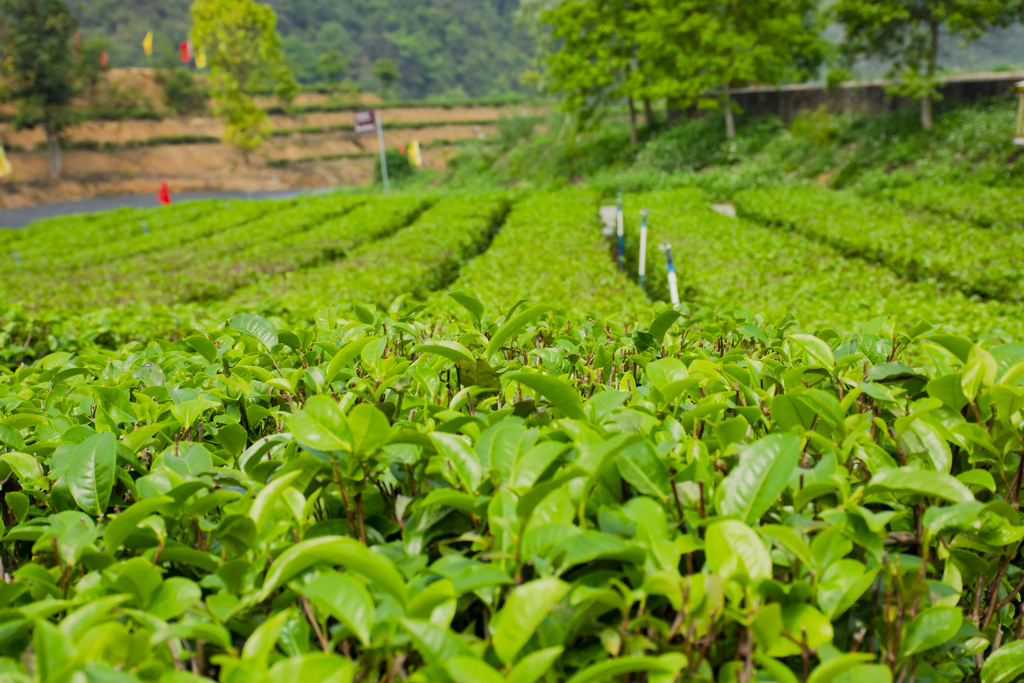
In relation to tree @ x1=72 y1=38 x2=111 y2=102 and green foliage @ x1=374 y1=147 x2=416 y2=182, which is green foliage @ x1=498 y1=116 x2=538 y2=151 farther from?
tree @ x1=72 y1=38 x2=111 y2=102

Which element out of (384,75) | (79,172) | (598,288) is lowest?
(598,288)

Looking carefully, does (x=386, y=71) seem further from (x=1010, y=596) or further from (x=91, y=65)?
(x=1010, y=596)

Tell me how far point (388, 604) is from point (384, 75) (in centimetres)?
7483

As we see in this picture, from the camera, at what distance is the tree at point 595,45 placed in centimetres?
2486

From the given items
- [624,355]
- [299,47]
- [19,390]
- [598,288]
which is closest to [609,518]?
[624,355]

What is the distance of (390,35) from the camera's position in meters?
90.7

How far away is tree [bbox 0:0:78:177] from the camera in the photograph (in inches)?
1592

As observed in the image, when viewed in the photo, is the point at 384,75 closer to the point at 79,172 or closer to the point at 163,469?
the point at 79,172

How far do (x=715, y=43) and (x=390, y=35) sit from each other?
80.0 metres

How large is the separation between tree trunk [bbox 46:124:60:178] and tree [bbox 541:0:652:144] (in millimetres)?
36838

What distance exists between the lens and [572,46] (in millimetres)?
26016

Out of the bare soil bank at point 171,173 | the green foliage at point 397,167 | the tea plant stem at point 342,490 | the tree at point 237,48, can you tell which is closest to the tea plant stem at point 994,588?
the tea plant stem at point 342,490

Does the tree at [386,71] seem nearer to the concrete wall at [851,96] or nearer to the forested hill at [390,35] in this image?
the forested hill at [390,35]

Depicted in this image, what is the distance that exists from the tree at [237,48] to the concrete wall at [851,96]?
28.0m
